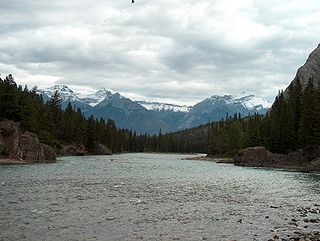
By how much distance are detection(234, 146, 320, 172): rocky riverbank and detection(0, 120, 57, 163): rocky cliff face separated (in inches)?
2291

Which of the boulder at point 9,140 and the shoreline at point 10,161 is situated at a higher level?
the boulder at point 9,140

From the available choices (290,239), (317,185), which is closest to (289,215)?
(290,239)

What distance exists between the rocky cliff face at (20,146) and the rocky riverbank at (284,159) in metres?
58.2

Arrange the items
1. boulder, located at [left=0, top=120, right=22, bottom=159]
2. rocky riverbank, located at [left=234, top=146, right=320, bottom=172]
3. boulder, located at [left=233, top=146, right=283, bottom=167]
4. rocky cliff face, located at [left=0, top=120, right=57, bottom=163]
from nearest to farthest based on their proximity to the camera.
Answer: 1. boulder, located at [left=0, top=120, right=22, bottom=159]
2. rocky cliff face, located at [left=0, top=120, right=57, bottom=163]
3. rocky riverbank, located at [left=234, top=146, right=320, bottom=172]
4. boulder, located at [left=233, top=146, right=283, bottom=167]

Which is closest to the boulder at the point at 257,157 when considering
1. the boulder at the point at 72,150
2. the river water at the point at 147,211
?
the river water at the point at 147,211

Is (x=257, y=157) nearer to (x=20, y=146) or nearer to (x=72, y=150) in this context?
(x=20, y=146)

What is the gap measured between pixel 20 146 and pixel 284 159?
236 feet

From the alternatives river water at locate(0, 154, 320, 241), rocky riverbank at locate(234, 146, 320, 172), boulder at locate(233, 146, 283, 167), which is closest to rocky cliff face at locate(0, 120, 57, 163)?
river water at locate(0, 154, 320, 241)

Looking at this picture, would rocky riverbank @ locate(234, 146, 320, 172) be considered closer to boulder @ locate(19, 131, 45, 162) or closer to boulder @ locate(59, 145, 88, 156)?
boulder @ locate(19, 131, 45, 162)

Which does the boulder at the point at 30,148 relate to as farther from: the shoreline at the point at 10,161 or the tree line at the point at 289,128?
the tree line at the point at 289,128

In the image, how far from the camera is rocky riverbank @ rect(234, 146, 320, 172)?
A: 104 meters

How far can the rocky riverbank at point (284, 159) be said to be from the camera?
103938 mm

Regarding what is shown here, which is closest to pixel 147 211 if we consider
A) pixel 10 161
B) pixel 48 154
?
pixel 10 161

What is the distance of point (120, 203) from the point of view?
42.0m
